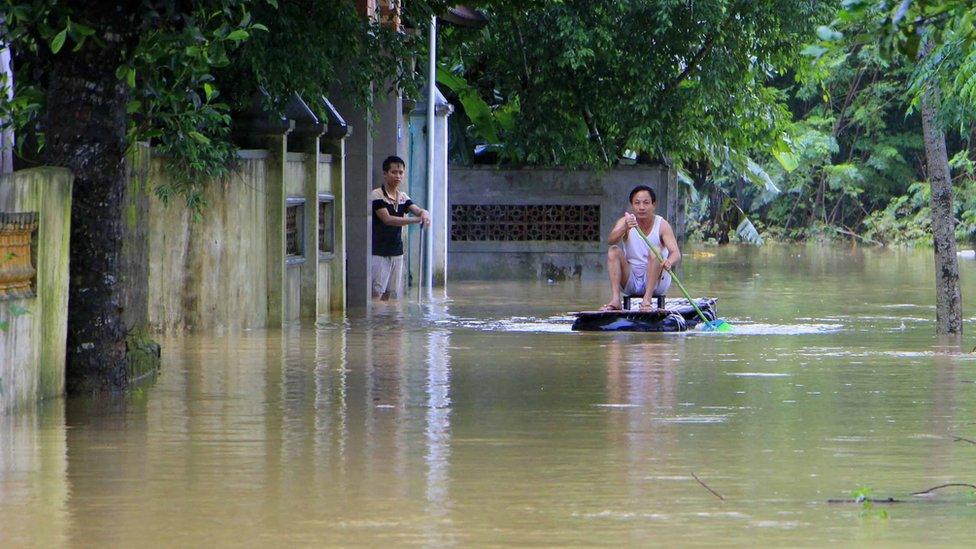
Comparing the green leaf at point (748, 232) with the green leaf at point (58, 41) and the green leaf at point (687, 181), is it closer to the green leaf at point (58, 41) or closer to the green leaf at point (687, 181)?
the green leaf at point (687, 181)

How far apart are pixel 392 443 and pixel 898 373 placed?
16.2 feet

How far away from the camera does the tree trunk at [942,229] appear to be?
1616 centimetres

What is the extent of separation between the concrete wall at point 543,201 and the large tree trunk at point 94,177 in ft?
57.0

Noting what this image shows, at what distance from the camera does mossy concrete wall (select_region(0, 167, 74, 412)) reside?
31.9ft

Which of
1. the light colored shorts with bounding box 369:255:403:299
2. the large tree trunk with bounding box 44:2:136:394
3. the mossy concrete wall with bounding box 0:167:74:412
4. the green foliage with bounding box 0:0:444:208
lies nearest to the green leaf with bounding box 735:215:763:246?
the light colored shorts with bounding box 369:255:403:299

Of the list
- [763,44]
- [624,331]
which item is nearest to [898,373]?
[624,331]

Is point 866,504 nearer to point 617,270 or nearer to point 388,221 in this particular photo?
point 617,270

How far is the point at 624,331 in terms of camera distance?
16.3 m

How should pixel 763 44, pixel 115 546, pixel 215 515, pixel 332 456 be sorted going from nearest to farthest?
1. pixel 115 546
2. pixel 215 515
3. pixel 332 456
4. pixel 763 44

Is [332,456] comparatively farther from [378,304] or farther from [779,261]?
[779,261]

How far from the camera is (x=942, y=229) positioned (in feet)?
54.1

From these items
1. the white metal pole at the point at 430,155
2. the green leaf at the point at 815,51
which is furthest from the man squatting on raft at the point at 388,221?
the green leaf at the point at 815,51

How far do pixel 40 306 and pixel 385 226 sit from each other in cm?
1068

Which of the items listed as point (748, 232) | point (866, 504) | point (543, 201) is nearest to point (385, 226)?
point (543, 201)
